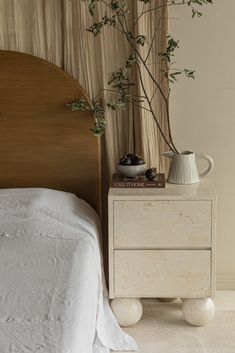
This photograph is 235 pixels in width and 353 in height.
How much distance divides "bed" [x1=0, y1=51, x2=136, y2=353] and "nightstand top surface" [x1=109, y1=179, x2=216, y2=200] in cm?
20

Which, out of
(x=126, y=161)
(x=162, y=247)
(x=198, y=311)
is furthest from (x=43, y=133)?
(x=198, y=311)

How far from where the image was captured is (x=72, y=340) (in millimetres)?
1656

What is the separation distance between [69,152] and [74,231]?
53 cm

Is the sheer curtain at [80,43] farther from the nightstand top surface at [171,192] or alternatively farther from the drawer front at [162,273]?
the drawer front at [162,273]

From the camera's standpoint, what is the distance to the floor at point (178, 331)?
2.60 m

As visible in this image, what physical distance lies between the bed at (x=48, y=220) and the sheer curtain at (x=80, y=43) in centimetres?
9

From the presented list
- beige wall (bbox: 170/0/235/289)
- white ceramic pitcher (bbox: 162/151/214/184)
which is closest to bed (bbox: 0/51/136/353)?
white ceramic pitcher (bbox: 162/151/214/184)

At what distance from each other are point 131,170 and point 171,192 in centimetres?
25

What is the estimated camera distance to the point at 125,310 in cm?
274

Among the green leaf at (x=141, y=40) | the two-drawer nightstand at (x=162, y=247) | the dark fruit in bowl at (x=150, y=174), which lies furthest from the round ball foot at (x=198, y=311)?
the green leaf at (x=141, y=40)

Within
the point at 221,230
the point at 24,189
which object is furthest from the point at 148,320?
the point at 24,189

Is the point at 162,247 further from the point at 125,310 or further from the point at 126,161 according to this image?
the point at 126,161

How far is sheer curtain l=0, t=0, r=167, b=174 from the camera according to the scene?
2873 mm

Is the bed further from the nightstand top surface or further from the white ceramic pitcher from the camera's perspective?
the white ceramic pitcher
